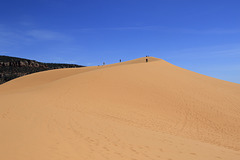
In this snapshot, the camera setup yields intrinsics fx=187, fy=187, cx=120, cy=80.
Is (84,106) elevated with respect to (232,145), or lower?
elevated

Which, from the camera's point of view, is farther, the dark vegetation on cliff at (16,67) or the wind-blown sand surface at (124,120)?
the dark vegetation on cliff at (16,67)

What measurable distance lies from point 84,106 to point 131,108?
3.73 m

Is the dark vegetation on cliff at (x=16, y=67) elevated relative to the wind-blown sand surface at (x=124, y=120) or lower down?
elevated

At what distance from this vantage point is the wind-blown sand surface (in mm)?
6316

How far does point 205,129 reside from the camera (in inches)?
495

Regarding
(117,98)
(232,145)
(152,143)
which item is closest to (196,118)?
(232,145)

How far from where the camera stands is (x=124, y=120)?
1219cm

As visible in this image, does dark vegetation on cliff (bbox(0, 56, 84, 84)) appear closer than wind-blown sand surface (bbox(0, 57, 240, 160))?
No

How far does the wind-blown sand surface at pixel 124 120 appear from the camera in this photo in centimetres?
632

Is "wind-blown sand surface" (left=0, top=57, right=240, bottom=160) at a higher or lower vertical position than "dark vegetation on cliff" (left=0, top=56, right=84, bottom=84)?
lower

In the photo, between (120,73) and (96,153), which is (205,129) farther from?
(120,73)

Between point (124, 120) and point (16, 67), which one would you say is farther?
point (16, 67)

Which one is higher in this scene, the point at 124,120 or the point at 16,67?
the point at 16,67

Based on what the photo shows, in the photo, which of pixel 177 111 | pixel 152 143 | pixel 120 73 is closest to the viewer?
pixel 152 143
